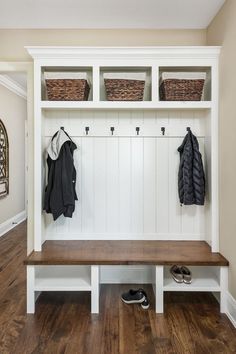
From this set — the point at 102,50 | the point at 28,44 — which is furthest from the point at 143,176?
the point at 28,44

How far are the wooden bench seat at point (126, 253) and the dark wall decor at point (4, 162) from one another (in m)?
2.53

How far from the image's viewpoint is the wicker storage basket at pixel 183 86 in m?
2.60

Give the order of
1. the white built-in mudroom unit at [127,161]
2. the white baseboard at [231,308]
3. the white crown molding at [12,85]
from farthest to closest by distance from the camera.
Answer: the white crown molding at [12,85]
the white built-in mudroom unit at [127,161]
the white baseboard at [231,308]

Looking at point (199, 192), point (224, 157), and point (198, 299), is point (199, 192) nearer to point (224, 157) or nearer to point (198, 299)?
point (224, 157)

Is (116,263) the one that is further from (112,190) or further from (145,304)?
(112,190)

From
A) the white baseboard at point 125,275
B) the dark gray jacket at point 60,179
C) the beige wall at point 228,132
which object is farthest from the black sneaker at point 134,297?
the dark gray jacket at point 60,179

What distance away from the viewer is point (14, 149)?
561cm

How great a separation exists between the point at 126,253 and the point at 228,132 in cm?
130

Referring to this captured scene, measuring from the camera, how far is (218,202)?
8.62 ft

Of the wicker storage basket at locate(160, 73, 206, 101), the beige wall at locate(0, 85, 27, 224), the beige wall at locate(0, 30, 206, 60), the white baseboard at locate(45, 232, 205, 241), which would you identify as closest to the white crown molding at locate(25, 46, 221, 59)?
the wicker storage basket at locate(160, 73, 206, 101)

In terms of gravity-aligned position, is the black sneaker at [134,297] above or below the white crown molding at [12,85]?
below

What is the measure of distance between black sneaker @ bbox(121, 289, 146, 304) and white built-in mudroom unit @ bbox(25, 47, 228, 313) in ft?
0.60

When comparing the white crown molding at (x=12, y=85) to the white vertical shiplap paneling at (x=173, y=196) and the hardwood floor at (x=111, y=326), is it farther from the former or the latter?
the hardwood floor at (x=111, y=326)

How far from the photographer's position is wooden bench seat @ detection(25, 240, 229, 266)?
7.86 feet
